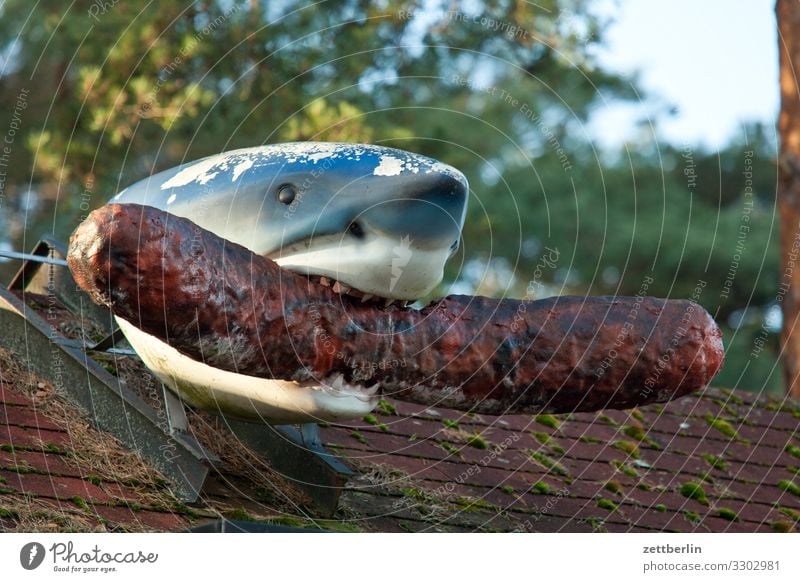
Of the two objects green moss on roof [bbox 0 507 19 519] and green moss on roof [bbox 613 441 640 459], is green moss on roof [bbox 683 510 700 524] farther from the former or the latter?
green moss on roof [bbox 0 507 19 519]

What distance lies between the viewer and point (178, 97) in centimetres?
925

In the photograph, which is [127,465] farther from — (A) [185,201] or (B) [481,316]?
(B) [481,316]

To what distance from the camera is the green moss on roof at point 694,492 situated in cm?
450

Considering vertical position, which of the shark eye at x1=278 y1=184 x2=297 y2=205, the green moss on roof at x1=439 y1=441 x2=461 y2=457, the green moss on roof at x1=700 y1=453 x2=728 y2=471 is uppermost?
the shark eye at x1=278 y1=184 x2=297 y2=205

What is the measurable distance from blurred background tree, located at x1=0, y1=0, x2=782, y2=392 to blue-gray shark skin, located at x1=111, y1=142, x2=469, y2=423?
3009 mm

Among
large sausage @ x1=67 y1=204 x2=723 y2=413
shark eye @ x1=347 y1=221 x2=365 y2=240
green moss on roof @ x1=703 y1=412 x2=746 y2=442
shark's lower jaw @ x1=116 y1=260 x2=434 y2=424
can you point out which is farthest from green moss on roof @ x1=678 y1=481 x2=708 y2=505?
shark eye @ x1=347 y1=221 x2=365 y2=240

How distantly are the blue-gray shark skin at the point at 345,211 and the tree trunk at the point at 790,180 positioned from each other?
536 centimetres

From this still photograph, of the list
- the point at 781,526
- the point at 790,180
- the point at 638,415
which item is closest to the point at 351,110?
the point at 790,180

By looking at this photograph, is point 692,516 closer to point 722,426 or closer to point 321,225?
point 722,426

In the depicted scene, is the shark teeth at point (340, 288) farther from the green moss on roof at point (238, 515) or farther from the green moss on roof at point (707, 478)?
the green moss on roof at point (707, 478)

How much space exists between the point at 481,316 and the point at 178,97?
6.59 m

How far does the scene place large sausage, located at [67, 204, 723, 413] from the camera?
254 centimetres

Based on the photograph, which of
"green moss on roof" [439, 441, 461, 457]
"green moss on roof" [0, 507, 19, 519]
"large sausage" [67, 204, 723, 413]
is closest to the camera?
"large sausage" [67, 204, 723, 413]

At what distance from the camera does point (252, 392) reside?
Result: 9.77 feet
